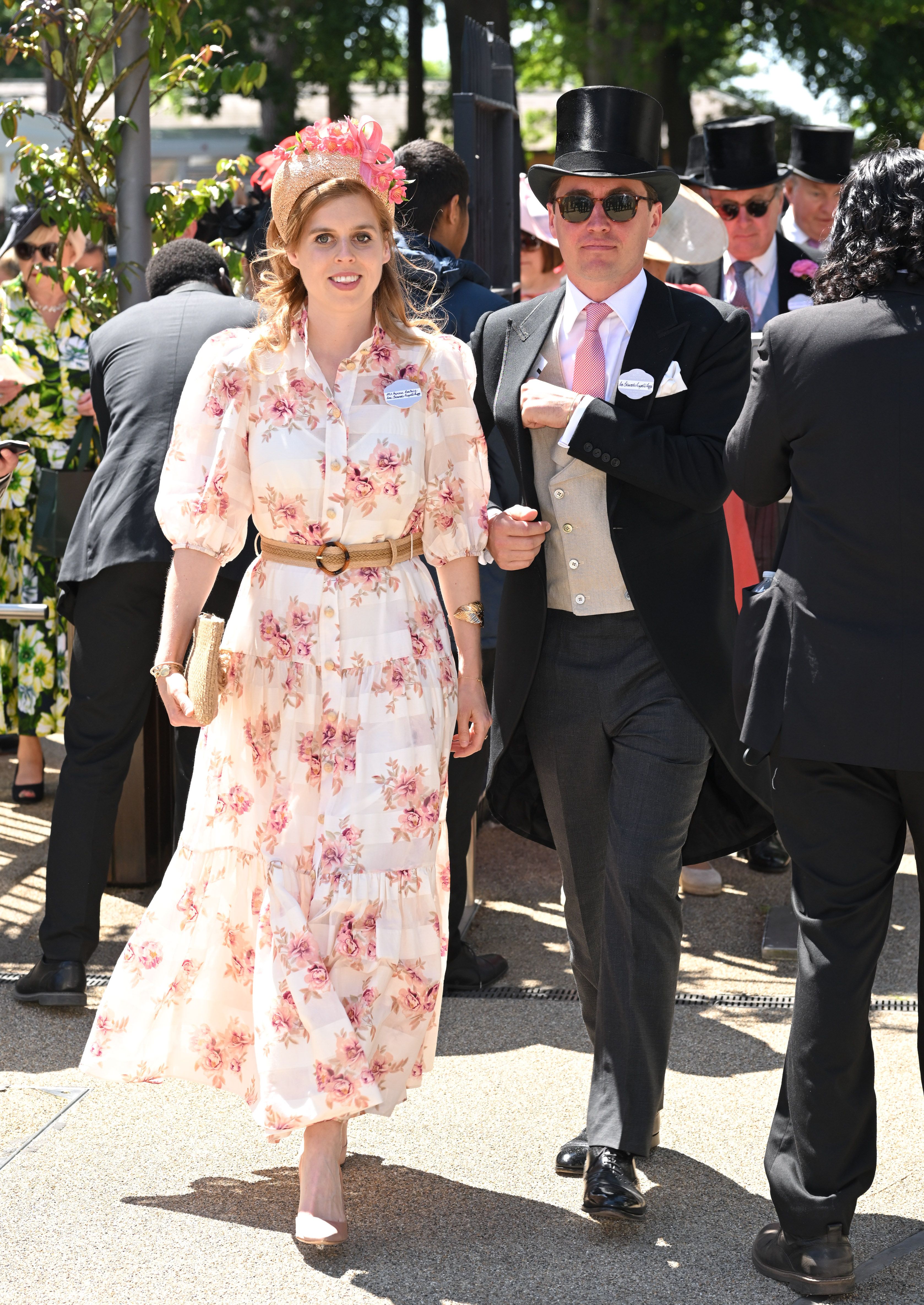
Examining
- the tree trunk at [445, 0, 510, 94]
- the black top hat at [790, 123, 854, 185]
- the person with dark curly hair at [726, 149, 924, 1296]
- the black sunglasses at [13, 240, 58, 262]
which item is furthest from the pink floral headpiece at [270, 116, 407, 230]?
the tree trunk at [445, 0, 510, 94]

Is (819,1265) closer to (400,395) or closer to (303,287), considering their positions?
(400,395)

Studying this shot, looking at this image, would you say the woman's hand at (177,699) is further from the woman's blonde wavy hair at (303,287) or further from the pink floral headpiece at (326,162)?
the pink floral headpiece at (326,162)

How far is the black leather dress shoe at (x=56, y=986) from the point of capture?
4656 millimetres

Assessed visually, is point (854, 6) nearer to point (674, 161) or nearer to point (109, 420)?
point (674, 161)

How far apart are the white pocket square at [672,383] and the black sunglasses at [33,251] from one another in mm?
3983

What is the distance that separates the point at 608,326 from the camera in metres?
3.61

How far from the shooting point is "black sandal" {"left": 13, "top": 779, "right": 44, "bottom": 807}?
274 inches

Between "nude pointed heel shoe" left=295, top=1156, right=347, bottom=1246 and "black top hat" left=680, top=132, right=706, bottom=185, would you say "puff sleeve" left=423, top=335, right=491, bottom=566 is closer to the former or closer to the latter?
"nude pointed heel shoe" left=295, top=1156, right=347, bottom=1246

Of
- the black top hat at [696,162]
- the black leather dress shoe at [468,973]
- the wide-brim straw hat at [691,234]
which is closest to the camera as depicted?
the black leather dress shoe at [468,973]

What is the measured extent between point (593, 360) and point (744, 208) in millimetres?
3160

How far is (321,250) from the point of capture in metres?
3.39

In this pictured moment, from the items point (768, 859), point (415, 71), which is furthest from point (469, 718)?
point (415, 71)

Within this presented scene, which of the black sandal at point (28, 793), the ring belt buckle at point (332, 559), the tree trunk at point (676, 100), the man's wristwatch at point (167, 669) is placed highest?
the tree trunk at point (676, 100)

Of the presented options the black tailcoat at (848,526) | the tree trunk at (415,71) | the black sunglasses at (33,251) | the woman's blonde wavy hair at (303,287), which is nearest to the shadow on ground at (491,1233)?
the black tailcoat at (848,526)
